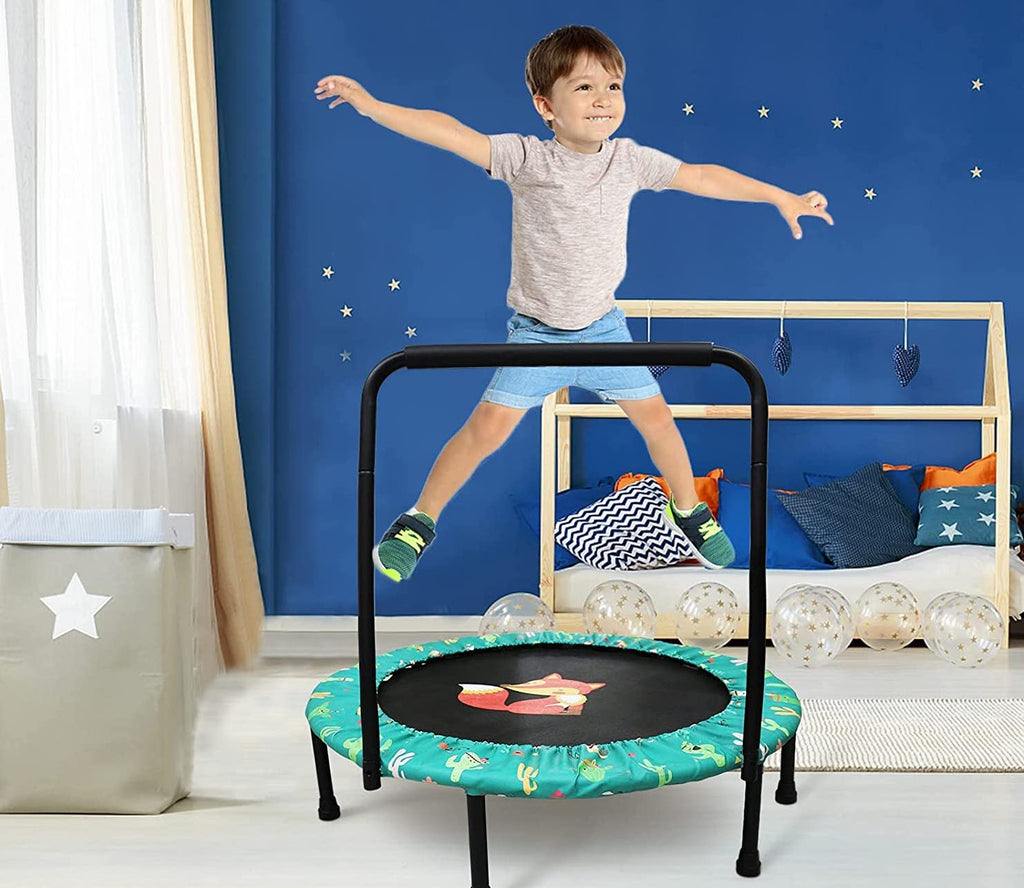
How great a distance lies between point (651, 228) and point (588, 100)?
1.51m

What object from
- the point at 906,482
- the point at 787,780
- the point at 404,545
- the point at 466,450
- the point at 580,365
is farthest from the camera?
the point at 906,482

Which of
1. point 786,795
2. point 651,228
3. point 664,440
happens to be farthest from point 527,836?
point 651,228

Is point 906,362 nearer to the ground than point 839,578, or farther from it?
farther from it

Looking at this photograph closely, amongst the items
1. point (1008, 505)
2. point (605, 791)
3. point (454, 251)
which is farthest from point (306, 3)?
point (605, 791)

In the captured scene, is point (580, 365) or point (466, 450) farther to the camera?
point (466, 450)

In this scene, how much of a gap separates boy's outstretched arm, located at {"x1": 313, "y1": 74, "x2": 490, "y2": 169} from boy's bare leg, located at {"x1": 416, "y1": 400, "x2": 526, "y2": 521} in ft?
1.87

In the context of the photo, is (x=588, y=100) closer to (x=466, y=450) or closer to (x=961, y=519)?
(x=466, y=450)

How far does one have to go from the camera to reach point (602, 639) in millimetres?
2432

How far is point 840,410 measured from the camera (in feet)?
12.0

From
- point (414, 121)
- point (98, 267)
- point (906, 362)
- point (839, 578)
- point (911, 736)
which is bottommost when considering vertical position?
point (911, 736)

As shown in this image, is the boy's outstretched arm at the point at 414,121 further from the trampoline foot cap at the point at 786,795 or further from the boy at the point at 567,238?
the trampoline foot cap at the point at 786,795

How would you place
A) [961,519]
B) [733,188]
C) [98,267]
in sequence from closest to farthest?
[98,267], [733,188], [961,519]

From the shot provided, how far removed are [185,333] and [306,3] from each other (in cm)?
144

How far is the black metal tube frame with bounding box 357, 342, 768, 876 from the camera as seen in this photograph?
1.49m
